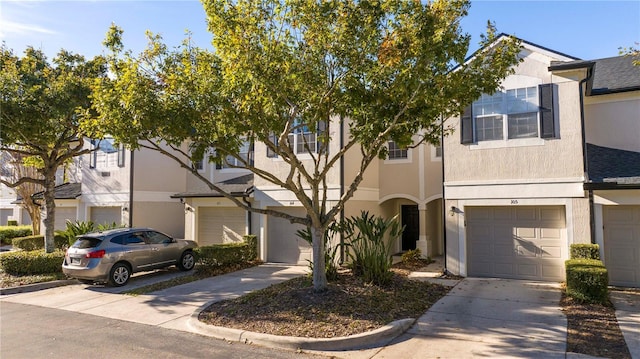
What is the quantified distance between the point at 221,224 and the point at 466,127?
418 inches

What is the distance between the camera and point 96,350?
680cm

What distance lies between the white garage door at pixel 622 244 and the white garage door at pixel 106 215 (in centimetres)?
2001

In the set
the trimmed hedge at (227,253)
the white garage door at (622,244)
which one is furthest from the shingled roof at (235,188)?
the white garage door at (622,244)

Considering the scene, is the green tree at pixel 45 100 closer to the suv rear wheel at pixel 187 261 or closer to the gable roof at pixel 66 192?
the suv rear wheel at pixel 187 261

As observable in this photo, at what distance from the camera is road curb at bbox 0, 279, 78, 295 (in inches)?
459

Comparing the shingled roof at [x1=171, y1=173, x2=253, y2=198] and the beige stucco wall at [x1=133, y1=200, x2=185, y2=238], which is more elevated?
the shingled roof at [x1=171, y1=173, x2=253, y2=198]

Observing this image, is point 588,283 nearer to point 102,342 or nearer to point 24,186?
point 102,342

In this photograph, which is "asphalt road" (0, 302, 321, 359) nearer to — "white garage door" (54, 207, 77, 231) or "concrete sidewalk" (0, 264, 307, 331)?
"concrete sidewalk" (0, 264, 307, 331)

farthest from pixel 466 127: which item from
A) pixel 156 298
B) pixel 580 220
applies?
pixel 156 298

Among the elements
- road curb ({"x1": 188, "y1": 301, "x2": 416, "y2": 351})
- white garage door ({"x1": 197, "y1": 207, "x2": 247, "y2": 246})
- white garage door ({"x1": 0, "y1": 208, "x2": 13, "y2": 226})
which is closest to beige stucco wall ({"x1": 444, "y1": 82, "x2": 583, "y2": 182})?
road curb ({"x1": 188, "y1": 301, "x2": 416, "y2": 351})

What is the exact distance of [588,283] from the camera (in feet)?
29.3

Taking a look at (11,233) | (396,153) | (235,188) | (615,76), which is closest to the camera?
(615,76)

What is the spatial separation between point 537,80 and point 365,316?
27.7ft

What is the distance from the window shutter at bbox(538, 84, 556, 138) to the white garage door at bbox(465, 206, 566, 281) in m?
2.10
